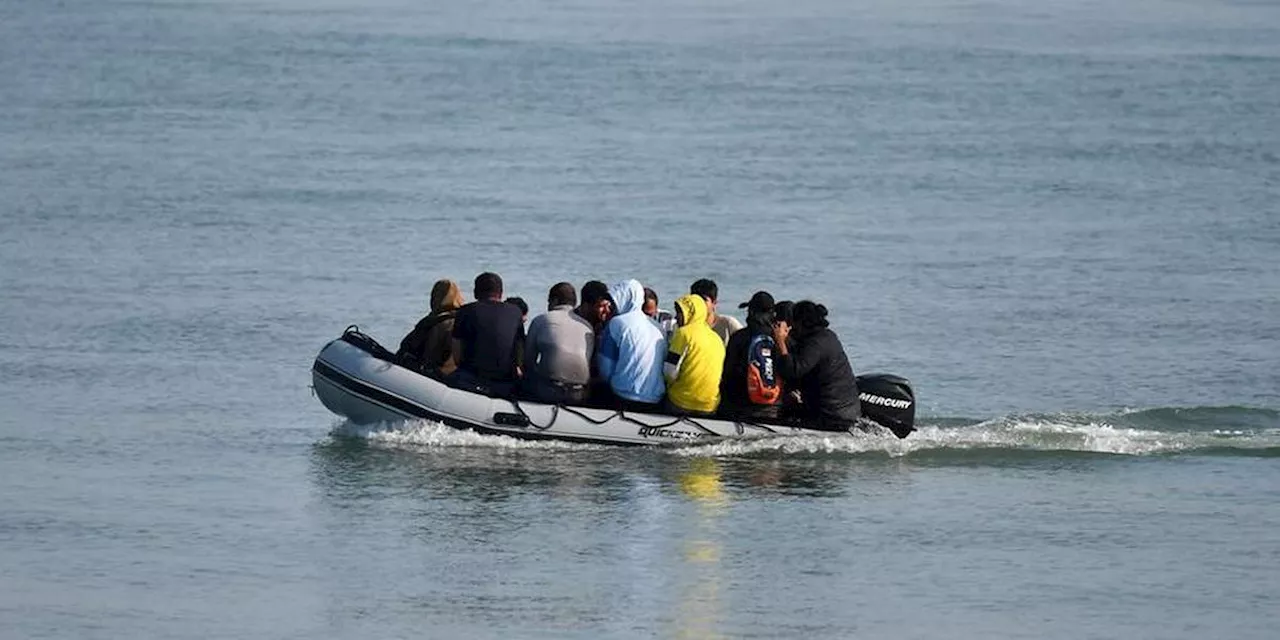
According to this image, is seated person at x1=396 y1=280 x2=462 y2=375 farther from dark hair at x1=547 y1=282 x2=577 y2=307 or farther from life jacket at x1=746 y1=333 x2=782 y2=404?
life jacket at x1=746 y1=333 x2=782 y2=404

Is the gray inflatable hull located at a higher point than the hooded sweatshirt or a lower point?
lower

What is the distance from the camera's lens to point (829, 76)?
42.8 meters

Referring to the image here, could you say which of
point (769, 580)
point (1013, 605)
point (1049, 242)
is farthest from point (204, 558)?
point (1049, 242)

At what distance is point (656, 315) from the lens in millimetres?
17391

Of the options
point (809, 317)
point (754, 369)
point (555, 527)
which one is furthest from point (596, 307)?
point (555, 527)

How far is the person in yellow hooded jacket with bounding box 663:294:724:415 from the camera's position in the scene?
16.5 m

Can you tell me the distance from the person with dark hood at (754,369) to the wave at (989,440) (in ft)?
0.78

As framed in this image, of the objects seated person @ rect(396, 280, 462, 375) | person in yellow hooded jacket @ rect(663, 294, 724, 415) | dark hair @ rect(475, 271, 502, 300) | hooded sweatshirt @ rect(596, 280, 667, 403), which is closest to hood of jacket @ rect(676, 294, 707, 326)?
person in yellow hooded jacket @ rect(663, 294, 724, 415)

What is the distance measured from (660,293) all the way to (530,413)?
293 inches

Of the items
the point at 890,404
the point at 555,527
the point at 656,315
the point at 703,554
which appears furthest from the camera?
the point at 656,315

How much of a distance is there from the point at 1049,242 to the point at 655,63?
18.0 meters

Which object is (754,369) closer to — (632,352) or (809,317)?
(809,317)

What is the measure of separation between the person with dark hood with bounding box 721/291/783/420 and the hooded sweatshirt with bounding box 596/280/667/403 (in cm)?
46

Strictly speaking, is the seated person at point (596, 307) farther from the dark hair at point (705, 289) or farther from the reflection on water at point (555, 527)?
the reflection on water at point (555, 527)
